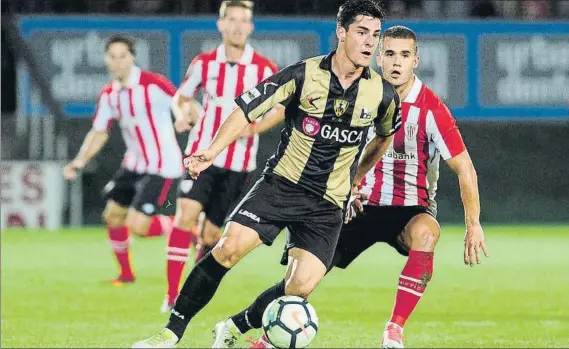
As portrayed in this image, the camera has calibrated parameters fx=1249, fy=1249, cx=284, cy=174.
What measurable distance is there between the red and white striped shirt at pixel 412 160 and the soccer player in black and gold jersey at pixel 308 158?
379 millimetres

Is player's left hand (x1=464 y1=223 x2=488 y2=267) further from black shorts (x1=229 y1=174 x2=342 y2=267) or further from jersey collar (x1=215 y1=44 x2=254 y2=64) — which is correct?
jersey collar (x1=215 y1=44 x2=254 y2=64)

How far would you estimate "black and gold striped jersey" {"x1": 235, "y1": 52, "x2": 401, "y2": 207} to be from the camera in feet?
19.4

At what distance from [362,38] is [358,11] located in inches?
5.1

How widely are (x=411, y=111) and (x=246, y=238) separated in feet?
4.04

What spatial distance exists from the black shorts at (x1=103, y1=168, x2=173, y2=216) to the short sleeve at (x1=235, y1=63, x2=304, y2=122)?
4.25 m

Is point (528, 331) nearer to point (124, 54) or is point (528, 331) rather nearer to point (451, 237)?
point (124, 54)

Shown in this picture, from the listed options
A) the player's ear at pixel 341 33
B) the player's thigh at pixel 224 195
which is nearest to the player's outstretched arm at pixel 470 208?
the player's ear at pixel 341 33

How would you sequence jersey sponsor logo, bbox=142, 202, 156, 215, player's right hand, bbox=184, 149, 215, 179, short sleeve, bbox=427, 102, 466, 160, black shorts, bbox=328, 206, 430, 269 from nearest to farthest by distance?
1. player's right hand, bbox=184, 149, 215, 179
2. short sleeve, bbox=427, 102, 466, 160
3. black shorts, bbox=328, 206, 430, 269
4. jersey sponsor logo, bbox=142, 202, 156, 215

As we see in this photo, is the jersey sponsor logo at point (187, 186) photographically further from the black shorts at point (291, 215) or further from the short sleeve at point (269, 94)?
the short sleeve at point (269, 94)

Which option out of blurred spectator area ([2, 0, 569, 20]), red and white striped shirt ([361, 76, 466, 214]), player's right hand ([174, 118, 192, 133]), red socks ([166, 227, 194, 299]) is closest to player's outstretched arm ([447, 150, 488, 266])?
red and white striped shirt ([361, 76, 466, 214])

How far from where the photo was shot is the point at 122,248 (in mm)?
10102

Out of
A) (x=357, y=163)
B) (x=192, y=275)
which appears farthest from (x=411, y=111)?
(x=192, y=275)

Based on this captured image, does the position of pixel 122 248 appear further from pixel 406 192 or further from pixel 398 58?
pixel 398 58

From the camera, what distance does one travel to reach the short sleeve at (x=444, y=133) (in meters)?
6.32
